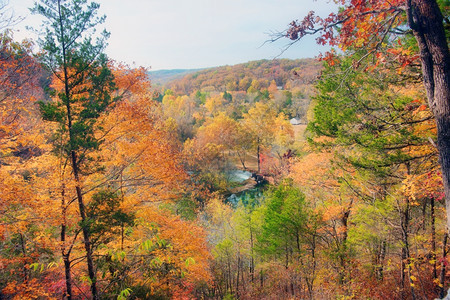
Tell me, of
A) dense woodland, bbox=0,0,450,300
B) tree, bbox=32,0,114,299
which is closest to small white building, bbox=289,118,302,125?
dense woodland, bbox=0,0,450,300

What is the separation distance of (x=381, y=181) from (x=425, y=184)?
3214 mm

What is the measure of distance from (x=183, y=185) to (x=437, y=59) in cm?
984

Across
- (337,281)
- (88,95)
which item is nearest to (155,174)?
(88,95)

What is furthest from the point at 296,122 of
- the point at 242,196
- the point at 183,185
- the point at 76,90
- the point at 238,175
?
the point at 76,90

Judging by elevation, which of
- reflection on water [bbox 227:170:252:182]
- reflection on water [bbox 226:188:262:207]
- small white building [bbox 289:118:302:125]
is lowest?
reflection on water [bbox 226:188:262:207]

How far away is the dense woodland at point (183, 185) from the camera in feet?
17.9

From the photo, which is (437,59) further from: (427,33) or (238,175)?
(238,175)

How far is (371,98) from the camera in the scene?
732 centimetres

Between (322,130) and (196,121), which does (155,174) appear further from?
(196,121)

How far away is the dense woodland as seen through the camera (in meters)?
5.44

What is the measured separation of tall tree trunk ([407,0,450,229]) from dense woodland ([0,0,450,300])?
0.40ft

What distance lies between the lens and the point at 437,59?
10.2ft

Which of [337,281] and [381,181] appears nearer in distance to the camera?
[381,181]

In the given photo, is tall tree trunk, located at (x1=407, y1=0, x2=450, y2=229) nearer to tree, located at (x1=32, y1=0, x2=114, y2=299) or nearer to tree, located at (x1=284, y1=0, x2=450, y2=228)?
tree, located at (x1=284, y1=0, x2=450, y2=228)
